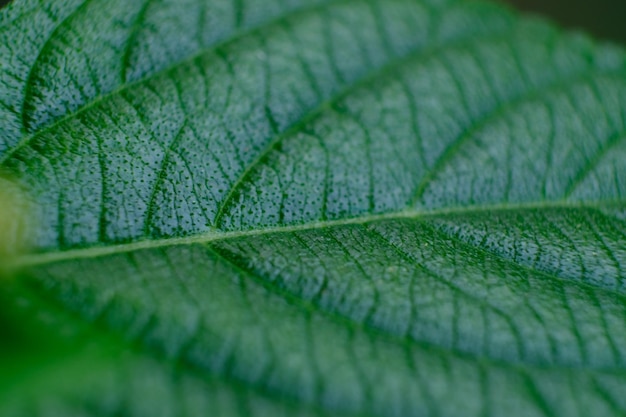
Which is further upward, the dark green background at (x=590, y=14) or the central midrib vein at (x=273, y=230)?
the dark green background at (x=590, y=14)

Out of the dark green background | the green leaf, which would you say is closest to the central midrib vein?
the green leaf

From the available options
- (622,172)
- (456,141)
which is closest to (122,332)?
(456,141)

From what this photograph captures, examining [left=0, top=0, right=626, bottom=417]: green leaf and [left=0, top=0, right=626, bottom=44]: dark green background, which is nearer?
[left=0, top=0, right=626, bottom=417]: green leaf

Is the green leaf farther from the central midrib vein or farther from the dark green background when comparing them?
the dark green background

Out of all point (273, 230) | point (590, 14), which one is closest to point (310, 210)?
point (273, 230)

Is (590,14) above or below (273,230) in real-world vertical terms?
above

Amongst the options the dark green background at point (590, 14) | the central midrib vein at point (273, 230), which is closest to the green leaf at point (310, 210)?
the central midrib vein at point (273, 230)

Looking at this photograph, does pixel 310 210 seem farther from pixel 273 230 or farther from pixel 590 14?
pixel 590 14

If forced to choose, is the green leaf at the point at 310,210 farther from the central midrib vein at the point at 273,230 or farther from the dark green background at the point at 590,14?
the dark green background at the point at 590,14
